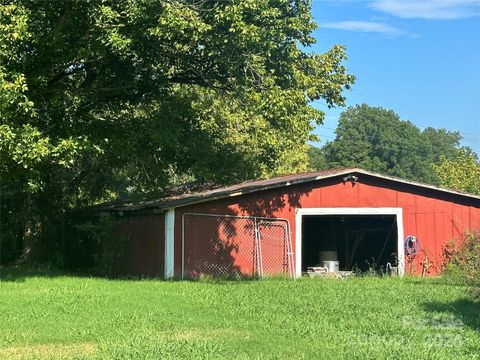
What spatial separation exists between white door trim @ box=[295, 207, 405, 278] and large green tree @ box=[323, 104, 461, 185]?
63.0 m

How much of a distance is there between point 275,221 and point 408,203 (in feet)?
15.3

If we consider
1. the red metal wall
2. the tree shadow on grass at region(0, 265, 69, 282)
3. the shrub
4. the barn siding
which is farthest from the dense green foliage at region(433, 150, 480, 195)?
the tree shadow on grass at region(0, 265, 69, 282)

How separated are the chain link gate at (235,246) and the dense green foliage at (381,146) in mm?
65174

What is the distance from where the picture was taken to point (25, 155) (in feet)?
43.9

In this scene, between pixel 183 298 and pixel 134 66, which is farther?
pixel 134 66

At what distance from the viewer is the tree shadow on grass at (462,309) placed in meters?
9.09

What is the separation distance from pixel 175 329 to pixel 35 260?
1663cm

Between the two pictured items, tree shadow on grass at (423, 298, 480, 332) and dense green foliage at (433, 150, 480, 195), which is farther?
dense green foliage at (433, 150, 480, 195)

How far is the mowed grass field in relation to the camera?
7.04 m

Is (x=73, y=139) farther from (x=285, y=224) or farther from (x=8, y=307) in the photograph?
(x=285, y=224)

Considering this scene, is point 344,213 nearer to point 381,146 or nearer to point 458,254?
Answer: point 458,254

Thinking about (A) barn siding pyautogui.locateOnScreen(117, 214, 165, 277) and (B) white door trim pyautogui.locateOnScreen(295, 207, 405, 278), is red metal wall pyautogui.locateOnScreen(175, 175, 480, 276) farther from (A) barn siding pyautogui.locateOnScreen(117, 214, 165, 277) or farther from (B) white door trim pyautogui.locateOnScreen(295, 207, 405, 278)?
(A) barn siding pyautogui.locateOnScreen(117, 214, 165, 277)

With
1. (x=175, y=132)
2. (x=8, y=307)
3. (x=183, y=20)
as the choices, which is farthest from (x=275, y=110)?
(x=8, y=307)

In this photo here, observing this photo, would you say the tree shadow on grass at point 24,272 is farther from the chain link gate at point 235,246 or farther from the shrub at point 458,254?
the shrub at point 458,254
